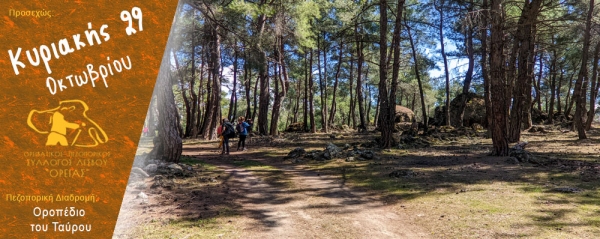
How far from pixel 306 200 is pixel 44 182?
161 inches

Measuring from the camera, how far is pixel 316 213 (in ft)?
17.5

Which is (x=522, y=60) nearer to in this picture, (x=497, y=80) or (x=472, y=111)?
(x=497, y=80)

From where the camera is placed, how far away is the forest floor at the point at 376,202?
443 centimetres

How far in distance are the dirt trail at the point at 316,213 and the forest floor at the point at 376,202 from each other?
16 millimetres

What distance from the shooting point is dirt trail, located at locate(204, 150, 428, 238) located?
4.47m

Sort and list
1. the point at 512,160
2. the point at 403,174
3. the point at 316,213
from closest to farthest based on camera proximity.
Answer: the point at 316,213 → the point at 403,174 → the point at 512,160

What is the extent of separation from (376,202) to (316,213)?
1450mm

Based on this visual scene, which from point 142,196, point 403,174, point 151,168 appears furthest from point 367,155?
point 142,196

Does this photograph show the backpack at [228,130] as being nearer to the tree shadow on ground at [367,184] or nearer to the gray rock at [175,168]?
the tree shadow on ground at [367,184]

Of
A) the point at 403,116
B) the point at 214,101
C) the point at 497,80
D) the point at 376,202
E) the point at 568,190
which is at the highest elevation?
the point at 214,101

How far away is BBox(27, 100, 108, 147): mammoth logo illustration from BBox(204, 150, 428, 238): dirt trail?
7.43ft

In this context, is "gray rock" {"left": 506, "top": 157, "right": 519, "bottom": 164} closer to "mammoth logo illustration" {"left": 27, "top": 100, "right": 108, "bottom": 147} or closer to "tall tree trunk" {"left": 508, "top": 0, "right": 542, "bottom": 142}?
"tall tree trunk" {"left": 508, "top": 0, "right": 542, "bottom": 142}

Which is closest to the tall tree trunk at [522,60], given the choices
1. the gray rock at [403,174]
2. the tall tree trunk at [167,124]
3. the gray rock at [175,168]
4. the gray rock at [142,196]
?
the gray rock at [403,174]

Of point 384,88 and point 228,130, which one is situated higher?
point 384,88
